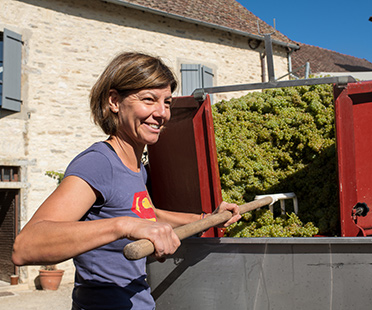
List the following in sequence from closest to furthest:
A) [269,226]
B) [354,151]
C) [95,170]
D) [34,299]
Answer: [95,170] < [354,151] < [269,226] < [34,299]

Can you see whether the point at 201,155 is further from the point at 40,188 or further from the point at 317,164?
the point at 40,188

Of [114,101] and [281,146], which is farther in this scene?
[281,146]

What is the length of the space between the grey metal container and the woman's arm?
79 centimetres

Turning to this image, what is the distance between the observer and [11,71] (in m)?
8.91

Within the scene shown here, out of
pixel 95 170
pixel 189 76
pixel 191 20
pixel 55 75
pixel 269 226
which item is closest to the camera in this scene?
pixel 95 170

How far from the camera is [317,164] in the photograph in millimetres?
3111

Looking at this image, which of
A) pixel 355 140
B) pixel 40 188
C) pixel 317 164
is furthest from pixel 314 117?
pixel 40 188

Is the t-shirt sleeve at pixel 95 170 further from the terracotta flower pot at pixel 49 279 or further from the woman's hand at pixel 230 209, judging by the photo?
the terracotta flower pot at pixel 49 279

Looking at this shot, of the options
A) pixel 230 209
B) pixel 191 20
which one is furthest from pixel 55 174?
pixel 230 209

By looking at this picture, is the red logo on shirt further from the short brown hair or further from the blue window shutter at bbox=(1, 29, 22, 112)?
the blue window shutter at bbox=(1, 29, 22, 112)

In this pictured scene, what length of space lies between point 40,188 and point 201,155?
23.7 feet

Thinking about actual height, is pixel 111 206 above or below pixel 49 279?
above

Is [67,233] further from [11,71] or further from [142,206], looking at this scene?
[11,71]

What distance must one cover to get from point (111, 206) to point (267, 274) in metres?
0.79
